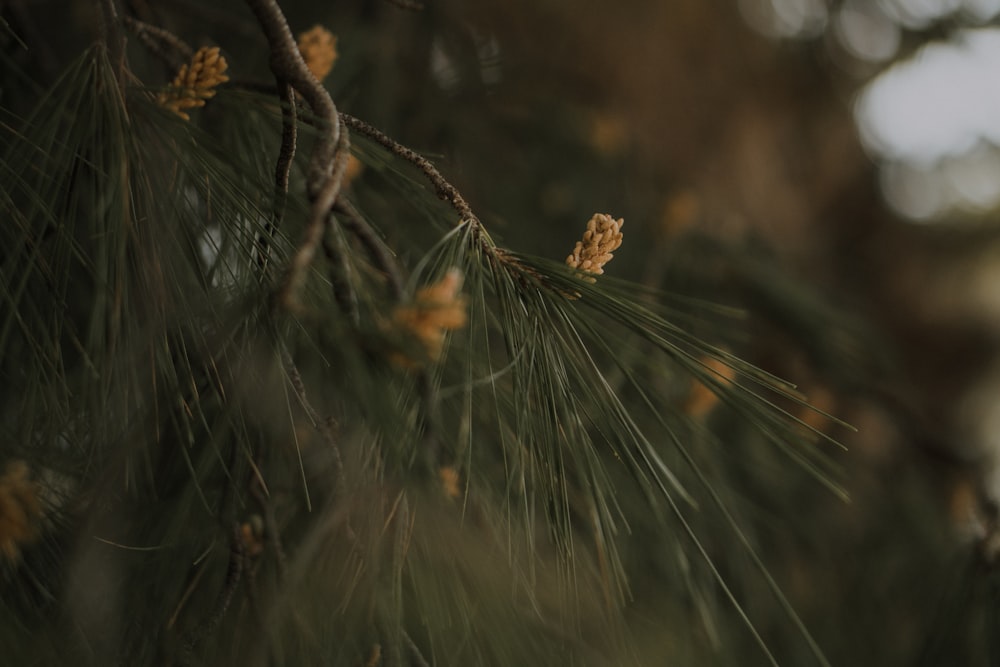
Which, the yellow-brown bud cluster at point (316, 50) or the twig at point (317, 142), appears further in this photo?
the yellow-brown bud cluster at point (316, 50)

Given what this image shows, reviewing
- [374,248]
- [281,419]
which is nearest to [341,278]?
[374,248]

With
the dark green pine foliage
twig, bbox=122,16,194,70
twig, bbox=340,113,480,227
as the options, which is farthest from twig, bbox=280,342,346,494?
twig, bbox=122,16,194,70

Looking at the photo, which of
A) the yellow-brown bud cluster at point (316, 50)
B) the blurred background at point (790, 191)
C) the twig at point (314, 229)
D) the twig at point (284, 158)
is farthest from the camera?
the blurred background at point (790, 191)

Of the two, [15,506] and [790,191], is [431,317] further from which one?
[790,191]

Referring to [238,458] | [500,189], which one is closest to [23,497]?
[238,458]

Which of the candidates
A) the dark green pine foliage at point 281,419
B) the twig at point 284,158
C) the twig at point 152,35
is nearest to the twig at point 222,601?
the dark green pine foliage at point 281,419

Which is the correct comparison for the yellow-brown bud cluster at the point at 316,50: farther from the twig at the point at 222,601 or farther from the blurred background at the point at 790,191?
the twig at the point at 222,601

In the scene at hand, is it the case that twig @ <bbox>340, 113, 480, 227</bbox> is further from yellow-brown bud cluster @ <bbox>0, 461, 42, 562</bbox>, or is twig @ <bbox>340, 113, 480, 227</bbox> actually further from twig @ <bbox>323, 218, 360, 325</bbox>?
yellow-brown bud cluster @ <bbox>0, 461, 42, 562</bbox>

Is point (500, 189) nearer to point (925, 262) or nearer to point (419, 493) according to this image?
point (419, 493)
